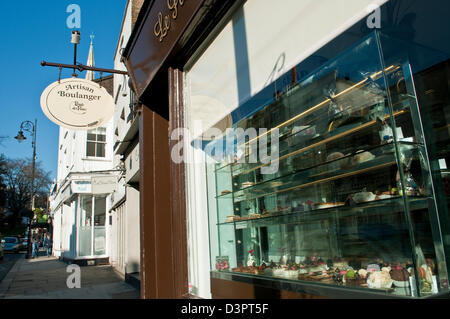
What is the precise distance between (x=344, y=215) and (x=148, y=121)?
2.41 metres

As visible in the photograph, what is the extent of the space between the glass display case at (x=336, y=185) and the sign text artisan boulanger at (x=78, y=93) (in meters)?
2.63

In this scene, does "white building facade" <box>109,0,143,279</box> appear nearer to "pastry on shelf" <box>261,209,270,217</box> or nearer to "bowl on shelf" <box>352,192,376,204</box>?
"pastry on shelf" <box>261,209,270,217</box>

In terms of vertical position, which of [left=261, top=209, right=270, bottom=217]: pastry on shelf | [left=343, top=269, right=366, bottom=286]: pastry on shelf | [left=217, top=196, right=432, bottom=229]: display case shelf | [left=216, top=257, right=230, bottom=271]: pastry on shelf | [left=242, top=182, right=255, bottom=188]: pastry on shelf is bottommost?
[left=343, top=269, right=366, bottom=286]: pastry on shelf

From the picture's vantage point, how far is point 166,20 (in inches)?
126

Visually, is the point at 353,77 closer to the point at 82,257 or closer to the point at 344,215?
the point at 344,215

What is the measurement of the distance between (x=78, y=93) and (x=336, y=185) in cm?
397

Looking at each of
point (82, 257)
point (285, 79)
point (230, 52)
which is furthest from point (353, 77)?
point (82, 257)

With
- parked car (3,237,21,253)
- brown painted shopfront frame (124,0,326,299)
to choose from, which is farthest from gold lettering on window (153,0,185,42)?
parked car (3,237,21,253)

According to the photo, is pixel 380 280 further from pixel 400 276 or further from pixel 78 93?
pixel 78 93

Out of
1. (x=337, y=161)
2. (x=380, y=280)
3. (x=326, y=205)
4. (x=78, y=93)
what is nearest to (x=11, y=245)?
(x=78, y=93)

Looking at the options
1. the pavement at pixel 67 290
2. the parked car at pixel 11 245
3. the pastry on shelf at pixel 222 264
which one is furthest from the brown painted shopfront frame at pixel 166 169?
the parked car at pixel 11 245

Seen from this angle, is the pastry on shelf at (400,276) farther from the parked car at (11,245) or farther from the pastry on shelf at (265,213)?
the parked car at (11,245)

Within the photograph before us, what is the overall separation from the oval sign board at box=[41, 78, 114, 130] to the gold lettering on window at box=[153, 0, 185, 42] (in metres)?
2.15

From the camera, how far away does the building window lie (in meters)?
17.5
